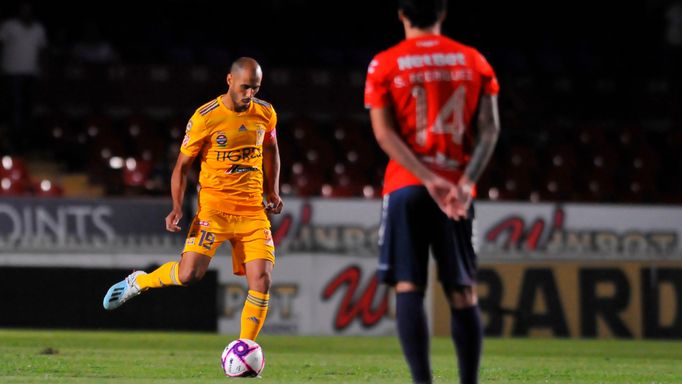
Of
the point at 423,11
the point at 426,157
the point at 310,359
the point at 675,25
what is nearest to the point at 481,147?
the point at 426,157

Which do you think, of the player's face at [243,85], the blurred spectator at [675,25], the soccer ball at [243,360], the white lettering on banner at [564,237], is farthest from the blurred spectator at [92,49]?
the soccer ball at [243,360]

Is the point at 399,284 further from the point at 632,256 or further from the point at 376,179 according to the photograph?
the point at 376,179

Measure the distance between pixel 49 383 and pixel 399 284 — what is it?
2.70 metres

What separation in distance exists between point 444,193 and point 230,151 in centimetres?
322

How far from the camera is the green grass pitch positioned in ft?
26.8

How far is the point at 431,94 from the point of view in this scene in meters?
5.47

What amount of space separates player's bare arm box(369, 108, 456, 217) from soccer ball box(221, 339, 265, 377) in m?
2.73

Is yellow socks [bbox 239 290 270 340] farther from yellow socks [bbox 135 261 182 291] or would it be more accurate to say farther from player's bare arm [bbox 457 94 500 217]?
player's bare arm [bbox 457 94 500 217]

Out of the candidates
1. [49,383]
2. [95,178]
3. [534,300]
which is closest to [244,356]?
[49,383]

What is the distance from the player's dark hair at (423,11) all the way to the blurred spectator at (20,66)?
39.8 ft

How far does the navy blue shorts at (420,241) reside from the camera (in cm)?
547

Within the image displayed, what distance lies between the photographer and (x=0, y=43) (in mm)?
17297

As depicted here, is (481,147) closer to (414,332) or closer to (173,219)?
(414,332)

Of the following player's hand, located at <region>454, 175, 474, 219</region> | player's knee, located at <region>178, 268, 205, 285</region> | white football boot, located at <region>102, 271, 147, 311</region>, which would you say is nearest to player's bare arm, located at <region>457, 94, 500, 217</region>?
player's hand, located at <region>454, 175, 474, 219</region>
